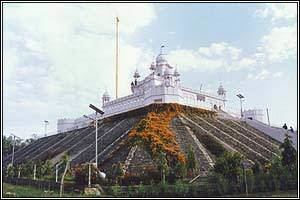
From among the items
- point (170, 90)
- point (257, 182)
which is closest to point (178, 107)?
point (170, 90)

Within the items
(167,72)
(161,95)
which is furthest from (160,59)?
(161,95)

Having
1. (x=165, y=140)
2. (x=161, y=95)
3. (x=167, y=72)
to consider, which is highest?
(x=167, y=72)

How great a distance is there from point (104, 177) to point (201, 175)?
6.31m

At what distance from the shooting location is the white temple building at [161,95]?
41.0 m

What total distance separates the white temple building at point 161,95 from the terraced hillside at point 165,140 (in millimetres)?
1057

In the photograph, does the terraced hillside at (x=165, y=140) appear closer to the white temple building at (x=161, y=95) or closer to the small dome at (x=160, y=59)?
the white temple building at (x=161, y=95)

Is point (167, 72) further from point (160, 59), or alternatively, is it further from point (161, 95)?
point (161, 95)

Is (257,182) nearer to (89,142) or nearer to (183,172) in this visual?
(183,172)

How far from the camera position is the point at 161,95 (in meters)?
40.6

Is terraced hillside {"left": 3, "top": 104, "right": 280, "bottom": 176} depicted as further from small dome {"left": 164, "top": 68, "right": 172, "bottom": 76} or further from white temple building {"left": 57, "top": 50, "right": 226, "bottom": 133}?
small dome {"left": 164, "top": 68, "right": 172, "bottom": 76}

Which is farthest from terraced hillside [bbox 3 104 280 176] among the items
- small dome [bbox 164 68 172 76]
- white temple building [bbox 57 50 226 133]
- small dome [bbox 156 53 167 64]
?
small dome [bbox 156 53 167 64]

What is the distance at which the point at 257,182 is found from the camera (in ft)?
70.3

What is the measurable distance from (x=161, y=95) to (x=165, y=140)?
945 cm

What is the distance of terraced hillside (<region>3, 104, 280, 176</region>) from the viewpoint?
29812mm
